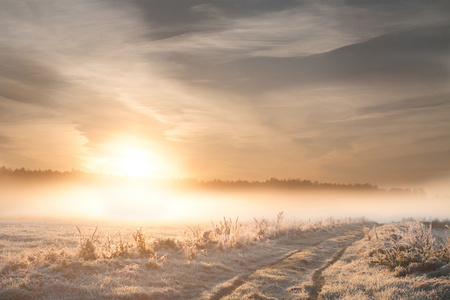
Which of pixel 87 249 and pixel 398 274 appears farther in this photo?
pixel 87 249

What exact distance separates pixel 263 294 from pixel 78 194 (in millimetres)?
130614

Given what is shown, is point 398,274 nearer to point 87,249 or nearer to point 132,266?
point 132,266

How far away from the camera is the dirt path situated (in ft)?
41.7

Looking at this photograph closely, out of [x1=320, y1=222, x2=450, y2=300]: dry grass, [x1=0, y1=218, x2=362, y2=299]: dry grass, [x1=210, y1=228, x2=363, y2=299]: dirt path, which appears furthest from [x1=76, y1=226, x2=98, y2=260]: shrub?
[x1=320, y1=222, x2=450, y2=300]: dry grass

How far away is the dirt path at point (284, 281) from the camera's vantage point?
1271 centimetres

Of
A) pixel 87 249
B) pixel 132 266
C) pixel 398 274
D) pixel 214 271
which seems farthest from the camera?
pixel 214 271

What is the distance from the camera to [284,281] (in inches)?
581

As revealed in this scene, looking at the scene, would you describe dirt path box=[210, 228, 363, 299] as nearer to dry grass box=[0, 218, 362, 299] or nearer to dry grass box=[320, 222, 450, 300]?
dry grass box=[320, 222, 450, 300]

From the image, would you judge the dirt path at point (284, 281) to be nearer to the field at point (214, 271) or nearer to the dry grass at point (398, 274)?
the field at point (214, 271)

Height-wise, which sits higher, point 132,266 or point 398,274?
point 132,266

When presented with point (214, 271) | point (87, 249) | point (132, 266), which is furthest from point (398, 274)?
point (87, 249)

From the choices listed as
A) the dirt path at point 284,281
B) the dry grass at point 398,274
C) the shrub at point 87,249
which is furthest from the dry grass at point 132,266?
the dry grass at point 398,274

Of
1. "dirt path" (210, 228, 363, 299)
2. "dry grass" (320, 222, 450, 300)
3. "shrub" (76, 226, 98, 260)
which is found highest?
"shrub" (76, 226, 98, 260)

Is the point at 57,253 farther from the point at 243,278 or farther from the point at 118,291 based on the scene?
the point at 243,278
